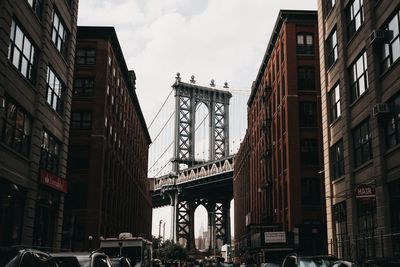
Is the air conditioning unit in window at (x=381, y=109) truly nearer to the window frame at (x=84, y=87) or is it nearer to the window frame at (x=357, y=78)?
the window frame at (x=357, y=78)

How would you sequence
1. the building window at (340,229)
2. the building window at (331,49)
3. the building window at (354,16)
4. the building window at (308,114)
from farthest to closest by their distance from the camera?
the building window at (308,114), the building window at (331,49), the building window at (340,229), the building window at (354,16)

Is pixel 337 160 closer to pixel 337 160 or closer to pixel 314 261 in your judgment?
pixel 337 160

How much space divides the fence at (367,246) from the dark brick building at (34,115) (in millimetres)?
15842

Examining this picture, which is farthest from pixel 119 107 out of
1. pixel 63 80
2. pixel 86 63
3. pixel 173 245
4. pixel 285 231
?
pixel 173 245

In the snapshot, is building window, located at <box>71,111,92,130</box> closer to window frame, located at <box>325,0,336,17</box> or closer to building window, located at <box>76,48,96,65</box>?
building window, located at <box>76,48,96,65</box>

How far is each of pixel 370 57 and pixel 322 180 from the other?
25012mm

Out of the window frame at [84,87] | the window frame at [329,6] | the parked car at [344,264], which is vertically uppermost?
the window frame at [84,87]

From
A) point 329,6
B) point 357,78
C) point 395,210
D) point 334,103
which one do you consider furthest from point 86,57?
point 395,210

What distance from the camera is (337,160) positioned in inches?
1324

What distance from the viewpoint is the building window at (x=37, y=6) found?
2831 cm

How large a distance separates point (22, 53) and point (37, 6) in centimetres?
405

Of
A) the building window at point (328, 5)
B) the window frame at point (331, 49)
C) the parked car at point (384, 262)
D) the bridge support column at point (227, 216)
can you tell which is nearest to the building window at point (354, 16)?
the window frame at point (331, 49)

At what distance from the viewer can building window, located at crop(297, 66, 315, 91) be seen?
172 feet

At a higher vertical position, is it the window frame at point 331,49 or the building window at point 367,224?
the window frame at point 331,49
